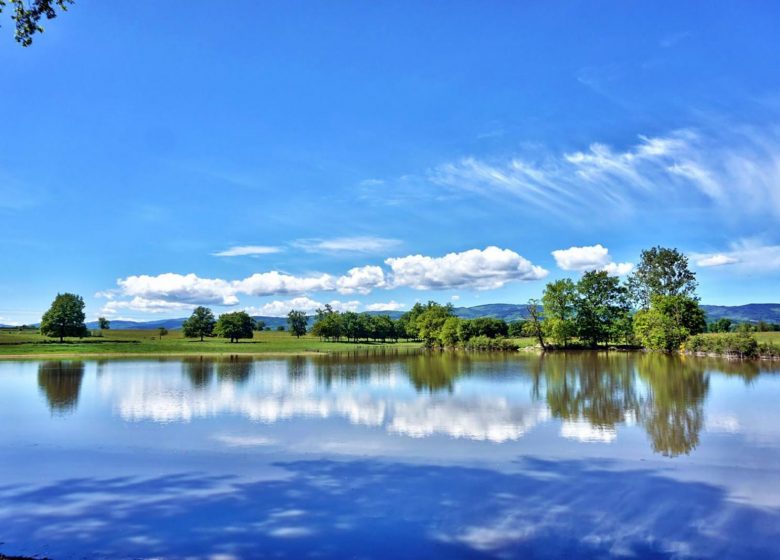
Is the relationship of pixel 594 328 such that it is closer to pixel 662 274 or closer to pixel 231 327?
pixel 662 274

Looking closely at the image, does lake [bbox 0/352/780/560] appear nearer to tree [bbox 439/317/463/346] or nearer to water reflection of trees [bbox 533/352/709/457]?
water reflection of trees [bbox 533/352/709/457]

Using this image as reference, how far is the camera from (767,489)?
1131cm

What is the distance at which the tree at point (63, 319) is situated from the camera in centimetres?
8844

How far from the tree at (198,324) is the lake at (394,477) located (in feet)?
315

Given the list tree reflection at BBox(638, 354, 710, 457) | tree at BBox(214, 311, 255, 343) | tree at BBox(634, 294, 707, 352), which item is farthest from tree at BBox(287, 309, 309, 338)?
tree reflection at BBox(638, 354, 710, 457)

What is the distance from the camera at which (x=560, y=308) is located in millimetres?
82500

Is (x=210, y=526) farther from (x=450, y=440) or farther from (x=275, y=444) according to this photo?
(x=450, y=440)

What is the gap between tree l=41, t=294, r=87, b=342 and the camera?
8844 cm

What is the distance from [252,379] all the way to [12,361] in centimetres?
3898

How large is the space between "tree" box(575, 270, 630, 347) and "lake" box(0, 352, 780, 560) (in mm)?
58595

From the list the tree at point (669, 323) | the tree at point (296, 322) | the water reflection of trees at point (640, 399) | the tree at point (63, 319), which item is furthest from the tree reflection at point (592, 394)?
the tree at point (296, 322)

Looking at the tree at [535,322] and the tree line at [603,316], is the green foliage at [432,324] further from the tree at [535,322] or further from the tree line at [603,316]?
the tree at [535,322]

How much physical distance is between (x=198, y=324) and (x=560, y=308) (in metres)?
81.0

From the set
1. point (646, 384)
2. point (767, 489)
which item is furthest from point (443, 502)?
point (646, 384)
